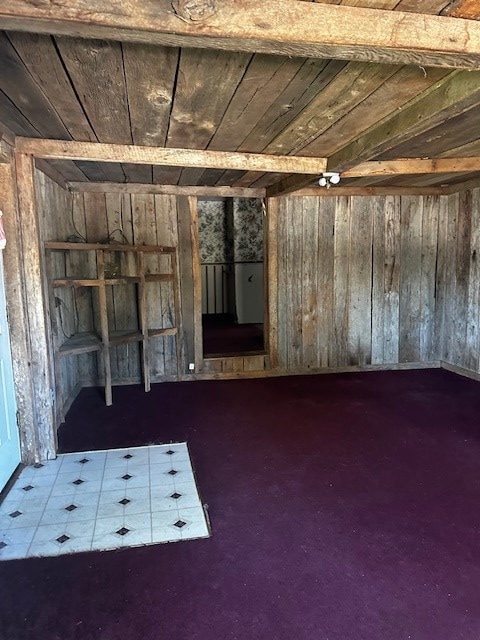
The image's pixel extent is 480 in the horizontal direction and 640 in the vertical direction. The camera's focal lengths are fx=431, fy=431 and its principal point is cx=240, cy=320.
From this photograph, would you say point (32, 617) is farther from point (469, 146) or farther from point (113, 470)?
point (469, 146)

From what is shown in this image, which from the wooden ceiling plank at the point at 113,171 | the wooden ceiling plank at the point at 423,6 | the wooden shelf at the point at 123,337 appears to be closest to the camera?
the wooden ceiling plank at the point at 423,6

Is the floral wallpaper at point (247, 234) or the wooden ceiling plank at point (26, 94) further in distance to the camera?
the floral wallpaper at point (247, 234)

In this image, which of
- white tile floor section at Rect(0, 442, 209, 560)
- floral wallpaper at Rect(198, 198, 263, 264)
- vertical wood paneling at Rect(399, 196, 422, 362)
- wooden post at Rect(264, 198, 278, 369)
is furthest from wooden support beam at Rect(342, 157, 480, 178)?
floral wallpaper at Rect(198, 198, 263, 264)

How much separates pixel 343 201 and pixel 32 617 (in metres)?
4.72

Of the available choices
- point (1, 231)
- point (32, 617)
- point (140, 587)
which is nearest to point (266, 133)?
point (1, 231)

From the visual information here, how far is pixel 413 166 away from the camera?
11.6ft

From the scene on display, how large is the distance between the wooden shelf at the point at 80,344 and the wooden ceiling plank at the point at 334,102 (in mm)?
2348

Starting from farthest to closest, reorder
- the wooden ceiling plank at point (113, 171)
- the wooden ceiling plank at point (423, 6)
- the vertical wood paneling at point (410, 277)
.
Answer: the vertical wood paneling at point (410, 277) < the wooden ceiling plank at point (113, 171) < the wooden ceiling plank at point (423, 6)

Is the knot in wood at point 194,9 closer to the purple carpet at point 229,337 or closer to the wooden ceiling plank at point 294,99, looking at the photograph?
the wooden ceiling plank at point 294,99

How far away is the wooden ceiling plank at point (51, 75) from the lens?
1583 millimetres

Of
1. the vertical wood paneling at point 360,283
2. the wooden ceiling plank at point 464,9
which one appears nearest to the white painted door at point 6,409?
the wooden ceiling plank at point 464,9

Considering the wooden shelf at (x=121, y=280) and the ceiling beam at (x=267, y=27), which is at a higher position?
the ceiling beam at (x=267, y=27)

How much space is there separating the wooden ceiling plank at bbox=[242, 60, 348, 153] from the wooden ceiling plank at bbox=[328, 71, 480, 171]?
21.4 inches

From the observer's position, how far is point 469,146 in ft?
10.3
